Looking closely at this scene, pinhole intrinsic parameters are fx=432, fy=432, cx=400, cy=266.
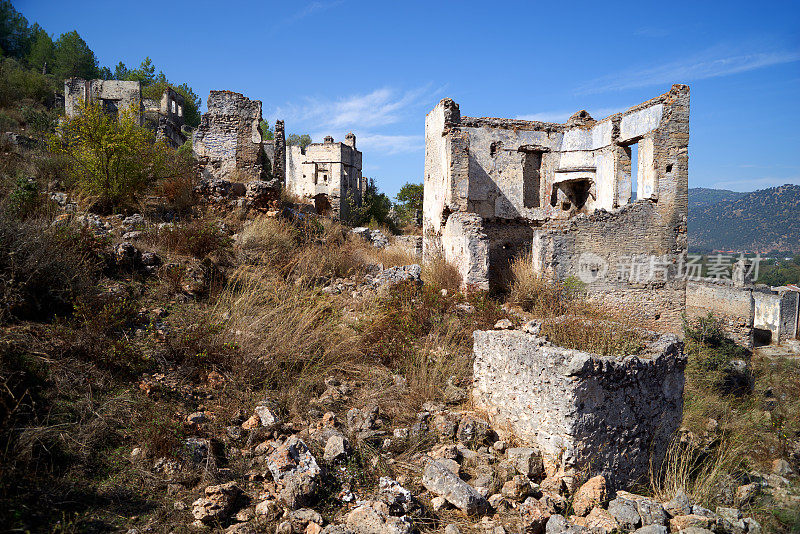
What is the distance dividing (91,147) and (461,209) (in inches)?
340

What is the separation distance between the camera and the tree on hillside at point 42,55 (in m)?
35.1

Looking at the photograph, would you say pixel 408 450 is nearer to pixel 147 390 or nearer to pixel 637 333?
pixel 147 390

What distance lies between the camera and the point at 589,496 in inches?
142

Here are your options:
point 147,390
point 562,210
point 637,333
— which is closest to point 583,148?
point 562,210

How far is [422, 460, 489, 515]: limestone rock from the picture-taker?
3381mm

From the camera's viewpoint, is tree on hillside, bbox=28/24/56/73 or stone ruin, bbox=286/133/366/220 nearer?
stone ruin, bbox=286/133/366/220

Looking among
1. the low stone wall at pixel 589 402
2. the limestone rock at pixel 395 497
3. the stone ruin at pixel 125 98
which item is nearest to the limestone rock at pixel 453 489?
the limestone rock at pixel 395 497

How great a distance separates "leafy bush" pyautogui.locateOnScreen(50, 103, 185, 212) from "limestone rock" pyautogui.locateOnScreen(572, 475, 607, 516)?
9219 mm

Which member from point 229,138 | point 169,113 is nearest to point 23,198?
point 229,138

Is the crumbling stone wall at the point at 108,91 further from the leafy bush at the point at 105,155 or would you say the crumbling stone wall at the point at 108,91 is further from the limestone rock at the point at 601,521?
the limestone rock at the point at 601,521

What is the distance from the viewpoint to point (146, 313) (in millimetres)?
5496

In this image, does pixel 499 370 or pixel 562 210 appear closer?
pixel 499 370

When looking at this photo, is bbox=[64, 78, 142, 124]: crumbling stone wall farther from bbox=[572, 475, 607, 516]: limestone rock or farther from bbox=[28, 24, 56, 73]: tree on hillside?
bbox=[572, 475, 607, 516]: limestone rock

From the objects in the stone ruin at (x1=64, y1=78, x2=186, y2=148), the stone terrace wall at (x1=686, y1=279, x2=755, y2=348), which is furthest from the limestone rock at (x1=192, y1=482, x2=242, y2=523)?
the stone ruin at (x1=64, y1=78, x2=186, y2=148)
